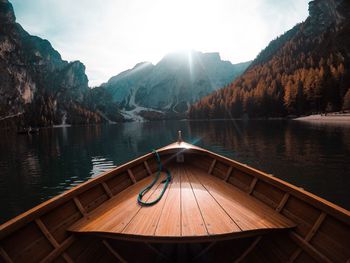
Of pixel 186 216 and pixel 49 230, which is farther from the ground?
pixel 186 216

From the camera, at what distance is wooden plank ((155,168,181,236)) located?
4.73 metres

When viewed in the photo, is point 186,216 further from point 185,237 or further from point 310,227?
point 310,227

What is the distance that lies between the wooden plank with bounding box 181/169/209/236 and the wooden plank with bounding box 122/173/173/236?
60 cm

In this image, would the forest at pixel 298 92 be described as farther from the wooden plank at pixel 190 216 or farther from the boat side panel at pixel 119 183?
the boat side panel at pixel 119 183

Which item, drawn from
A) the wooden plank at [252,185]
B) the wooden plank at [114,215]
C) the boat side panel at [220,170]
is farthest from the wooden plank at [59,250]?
the boat side panel at [220,170]

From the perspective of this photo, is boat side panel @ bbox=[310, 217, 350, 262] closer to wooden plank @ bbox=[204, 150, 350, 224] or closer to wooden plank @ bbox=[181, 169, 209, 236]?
wooden plank @ bbox=[204, 150, 350, 224]

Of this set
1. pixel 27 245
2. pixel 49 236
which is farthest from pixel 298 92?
pixel 27 245

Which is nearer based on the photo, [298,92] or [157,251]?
[157,251]

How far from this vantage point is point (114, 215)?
5.79 metres

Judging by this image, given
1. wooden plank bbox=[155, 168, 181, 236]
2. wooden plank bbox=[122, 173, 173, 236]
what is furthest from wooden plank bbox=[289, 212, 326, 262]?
wooden plank bbox=[122, 173, 173, 236]

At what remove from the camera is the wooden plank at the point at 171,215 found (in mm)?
4734

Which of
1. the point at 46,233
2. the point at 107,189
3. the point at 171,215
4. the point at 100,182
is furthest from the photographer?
the point at 107,189

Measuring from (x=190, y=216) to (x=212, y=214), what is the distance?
57 centimetres

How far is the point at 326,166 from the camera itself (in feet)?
72.9
